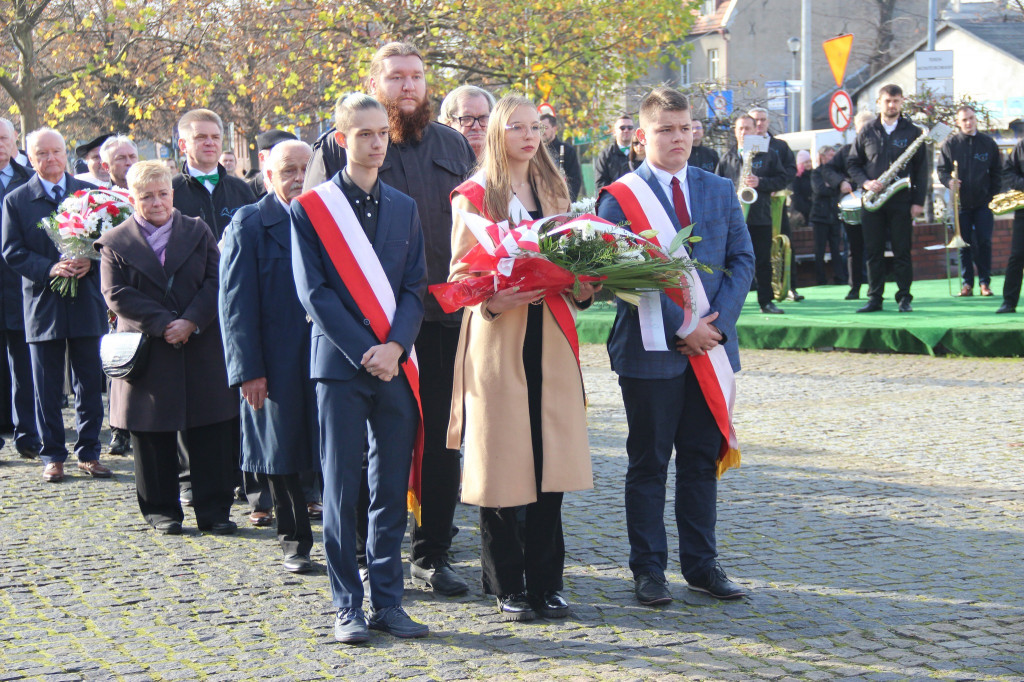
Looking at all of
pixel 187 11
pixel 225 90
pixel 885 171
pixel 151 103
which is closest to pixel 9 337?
pixel 885 171

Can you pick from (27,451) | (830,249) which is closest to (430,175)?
(27,451)

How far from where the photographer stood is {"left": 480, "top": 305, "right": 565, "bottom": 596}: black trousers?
5.06 metres

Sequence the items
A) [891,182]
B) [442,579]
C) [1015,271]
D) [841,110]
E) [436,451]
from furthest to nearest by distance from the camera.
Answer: [841,110], [891,182], [1015,271], [436,451], [442,579]

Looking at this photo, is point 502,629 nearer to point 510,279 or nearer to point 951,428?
point 510,279

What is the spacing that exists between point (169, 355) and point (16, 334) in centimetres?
262

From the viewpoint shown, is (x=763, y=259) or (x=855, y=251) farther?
(x=855, y=251)

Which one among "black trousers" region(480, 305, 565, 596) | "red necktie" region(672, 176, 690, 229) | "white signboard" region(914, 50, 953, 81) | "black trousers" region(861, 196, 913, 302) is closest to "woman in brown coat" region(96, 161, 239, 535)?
"black trousers" region(480, 305, 565, 596)

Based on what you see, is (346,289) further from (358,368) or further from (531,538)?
(531,538)

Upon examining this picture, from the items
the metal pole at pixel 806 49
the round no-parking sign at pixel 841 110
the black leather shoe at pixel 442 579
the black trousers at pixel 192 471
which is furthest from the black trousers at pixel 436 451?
the metal pole at pixel 806 49

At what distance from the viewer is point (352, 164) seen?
504cm

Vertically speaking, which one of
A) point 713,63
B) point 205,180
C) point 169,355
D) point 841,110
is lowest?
point 169,355

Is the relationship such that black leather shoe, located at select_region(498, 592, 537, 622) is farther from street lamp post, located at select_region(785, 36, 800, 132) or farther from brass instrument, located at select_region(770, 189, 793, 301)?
street lamp post, located at select_region(785, 36, 800, 132)

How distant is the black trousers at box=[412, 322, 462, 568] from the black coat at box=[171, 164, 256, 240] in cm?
238

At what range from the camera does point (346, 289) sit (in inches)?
195
